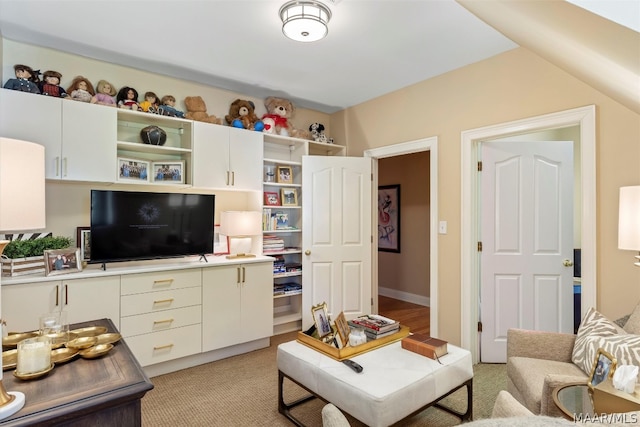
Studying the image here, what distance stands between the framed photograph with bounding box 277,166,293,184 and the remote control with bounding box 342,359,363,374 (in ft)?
7.88

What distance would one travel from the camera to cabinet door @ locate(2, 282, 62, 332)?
226cm

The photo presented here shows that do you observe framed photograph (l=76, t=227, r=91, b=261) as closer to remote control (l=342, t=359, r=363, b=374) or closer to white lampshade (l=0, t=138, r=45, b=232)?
white lampshade (l=0, t=138, r=45, b=232)

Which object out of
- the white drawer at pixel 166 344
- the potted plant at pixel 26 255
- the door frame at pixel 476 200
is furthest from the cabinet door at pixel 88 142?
the door frame at pixel 476 200

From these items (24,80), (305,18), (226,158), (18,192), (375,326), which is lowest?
(375,326)

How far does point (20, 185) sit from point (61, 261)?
5.87 feet

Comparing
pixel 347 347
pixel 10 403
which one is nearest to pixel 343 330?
pixel 347 347

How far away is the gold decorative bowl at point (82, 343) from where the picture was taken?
1.36 metres

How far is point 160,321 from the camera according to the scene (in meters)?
2.81

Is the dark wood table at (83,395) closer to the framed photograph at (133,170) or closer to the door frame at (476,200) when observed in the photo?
the framed photograph at (133,170)

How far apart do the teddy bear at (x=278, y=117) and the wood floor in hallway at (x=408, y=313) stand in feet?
8.59

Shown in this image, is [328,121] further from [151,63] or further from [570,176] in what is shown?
[570,176]

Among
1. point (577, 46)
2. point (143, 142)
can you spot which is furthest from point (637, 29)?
point (143, 142)

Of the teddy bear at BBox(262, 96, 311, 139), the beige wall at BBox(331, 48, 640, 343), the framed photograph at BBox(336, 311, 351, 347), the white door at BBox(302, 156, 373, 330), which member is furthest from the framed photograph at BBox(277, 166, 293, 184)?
the framed photograph at BBox(336, 311, 351, 347)

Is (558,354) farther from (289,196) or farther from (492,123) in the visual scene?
(289,196)
